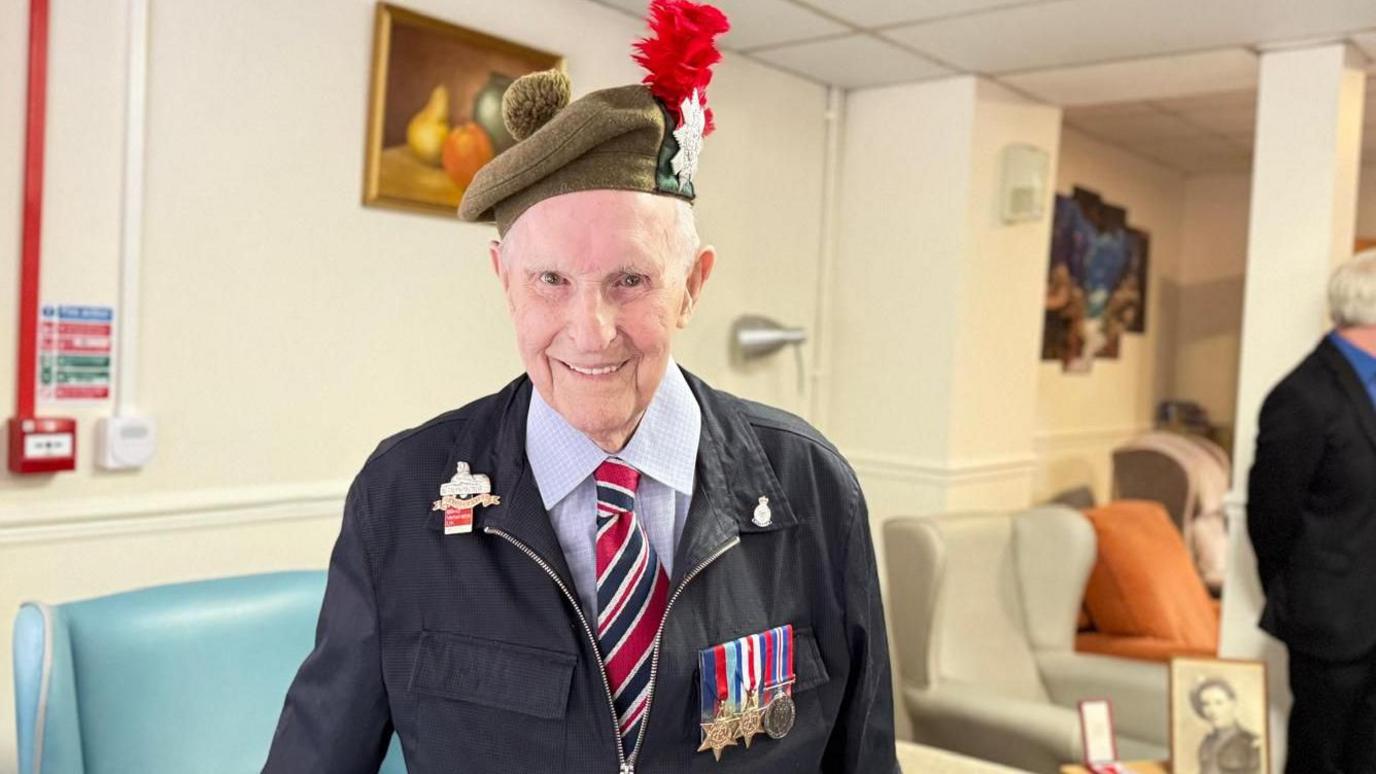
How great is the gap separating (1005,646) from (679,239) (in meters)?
2.60

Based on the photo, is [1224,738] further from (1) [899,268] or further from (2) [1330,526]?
(1) [899,268]

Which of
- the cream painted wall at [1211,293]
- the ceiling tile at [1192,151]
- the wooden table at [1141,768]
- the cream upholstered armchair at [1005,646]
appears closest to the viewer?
the wooden table at [1141,768]

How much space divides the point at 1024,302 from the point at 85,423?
3.03m

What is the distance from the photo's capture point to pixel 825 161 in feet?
12.9

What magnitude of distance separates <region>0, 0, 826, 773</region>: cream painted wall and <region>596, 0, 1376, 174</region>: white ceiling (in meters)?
0.63

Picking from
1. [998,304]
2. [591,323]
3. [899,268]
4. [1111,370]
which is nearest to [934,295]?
[899,268]

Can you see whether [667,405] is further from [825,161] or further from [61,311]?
[825,161]

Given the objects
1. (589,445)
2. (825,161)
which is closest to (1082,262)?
(825,161)

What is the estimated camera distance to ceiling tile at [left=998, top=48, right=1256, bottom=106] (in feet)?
10.9

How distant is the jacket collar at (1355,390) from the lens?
2766 mm

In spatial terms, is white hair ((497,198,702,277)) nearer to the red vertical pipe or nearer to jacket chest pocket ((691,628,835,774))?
jacket chest pocket ((691,628,835,774))

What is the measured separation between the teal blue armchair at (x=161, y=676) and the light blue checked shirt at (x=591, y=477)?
791 millimetres

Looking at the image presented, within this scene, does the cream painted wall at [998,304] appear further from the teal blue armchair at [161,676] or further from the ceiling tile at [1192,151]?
the teal blue armchair at [161,676]

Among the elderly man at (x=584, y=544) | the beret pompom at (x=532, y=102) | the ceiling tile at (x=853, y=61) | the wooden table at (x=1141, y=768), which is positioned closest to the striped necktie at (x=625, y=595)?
the elderly man at (x=584, y=544)
